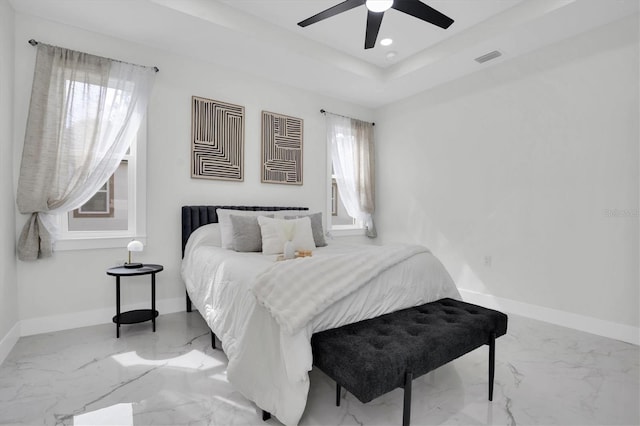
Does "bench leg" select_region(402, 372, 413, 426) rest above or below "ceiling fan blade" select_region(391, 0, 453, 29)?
below

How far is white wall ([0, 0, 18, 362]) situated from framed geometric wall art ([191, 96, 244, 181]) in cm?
142

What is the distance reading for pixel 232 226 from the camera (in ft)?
9.77

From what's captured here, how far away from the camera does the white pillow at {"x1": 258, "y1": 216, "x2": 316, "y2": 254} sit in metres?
2.85

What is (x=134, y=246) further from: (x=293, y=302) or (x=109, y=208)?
(x=293, y=302)

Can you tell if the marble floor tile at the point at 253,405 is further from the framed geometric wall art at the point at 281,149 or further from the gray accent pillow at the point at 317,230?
the framed geometric wall art at the point at 281,149

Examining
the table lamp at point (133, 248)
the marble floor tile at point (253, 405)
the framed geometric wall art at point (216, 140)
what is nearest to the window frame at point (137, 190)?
the table lamp at point (133, 248)

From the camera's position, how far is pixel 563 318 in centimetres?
313

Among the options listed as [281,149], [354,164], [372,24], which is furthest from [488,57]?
[281,149]

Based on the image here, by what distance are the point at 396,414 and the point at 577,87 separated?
3.29 metres

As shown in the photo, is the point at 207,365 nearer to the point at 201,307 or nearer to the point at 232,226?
the point at 201,307

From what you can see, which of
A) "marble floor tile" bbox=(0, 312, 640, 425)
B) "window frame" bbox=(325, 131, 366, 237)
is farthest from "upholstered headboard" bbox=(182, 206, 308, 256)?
"window frame" bbox=(325, 131, 366, 237)

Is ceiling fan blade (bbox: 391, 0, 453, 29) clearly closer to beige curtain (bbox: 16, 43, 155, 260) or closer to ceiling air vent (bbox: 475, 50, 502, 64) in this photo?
ceiling air vent (bbox: 475, 50, 502, 64)

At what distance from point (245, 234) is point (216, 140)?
4.34 feet

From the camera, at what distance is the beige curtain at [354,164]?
475 cm
